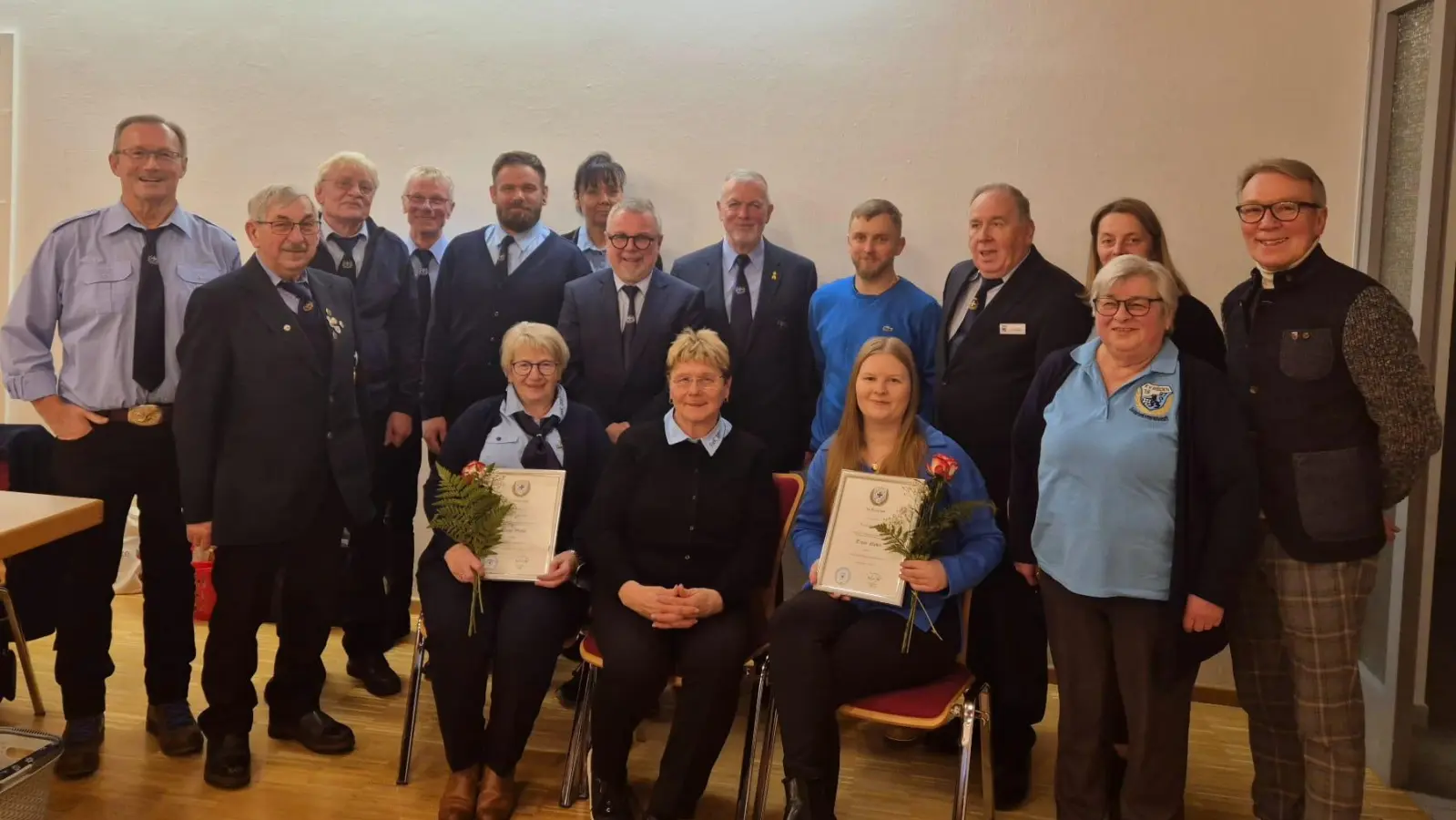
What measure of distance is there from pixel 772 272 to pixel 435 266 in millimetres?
1445

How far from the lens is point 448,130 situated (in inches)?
189

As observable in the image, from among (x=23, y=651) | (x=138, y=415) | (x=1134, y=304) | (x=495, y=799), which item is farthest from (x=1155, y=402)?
(x=23, y=651)

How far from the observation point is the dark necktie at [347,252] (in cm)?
390

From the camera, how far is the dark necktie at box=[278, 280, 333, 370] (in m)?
3.26

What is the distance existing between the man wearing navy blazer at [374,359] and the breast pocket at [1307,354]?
2.95 meters

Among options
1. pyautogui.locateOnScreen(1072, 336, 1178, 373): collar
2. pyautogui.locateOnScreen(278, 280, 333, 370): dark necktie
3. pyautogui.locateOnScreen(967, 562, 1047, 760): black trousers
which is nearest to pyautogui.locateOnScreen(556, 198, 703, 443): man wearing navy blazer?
pyautogui.locateOnScreen(278, 280, 333, 370): dark necktie

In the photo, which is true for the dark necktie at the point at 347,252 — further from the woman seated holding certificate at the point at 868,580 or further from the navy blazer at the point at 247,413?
the woman seated holding certificate at the point at 868,580

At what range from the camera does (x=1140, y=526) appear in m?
2.54

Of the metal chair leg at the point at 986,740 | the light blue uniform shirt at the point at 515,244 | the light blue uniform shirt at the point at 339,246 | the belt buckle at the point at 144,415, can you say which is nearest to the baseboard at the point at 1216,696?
the metal chair leg at the point at 986,740

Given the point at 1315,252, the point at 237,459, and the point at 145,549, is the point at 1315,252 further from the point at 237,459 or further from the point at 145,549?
the point at 145,549

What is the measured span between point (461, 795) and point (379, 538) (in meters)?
1.40

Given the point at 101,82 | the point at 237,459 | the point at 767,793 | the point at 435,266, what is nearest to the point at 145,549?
the point at 237,459

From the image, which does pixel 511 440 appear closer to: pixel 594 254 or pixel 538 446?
pixel 538 446

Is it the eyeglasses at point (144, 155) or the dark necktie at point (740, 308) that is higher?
the eyeglasses at point (144, 155)
